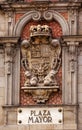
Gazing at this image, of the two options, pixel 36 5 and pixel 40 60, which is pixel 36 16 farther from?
pixel 40 60

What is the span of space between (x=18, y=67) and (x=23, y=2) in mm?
1562

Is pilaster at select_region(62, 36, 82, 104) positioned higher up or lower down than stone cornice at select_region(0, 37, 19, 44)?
lower down

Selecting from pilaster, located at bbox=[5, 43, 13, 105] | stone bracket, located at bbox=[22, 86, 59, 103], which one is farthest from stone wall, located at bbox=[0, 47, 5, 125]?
stone bracket, located at bbox=[22, 86, 59, 103]

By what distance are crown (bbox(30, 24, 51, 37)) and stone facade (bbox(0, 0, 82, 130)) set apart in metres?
0.17

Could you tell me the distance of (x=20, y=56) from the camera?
1708 centimetres

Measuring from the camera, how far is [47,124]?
54.6ft

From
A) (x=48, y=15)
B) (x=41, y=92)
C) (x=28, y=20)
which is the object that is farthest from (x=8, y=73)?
(x=48, y=15)

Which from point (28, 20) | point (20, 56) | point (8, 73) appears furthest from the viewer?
point (28, 20)

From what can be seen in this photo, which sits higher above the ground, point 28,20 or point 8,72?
point 28,20

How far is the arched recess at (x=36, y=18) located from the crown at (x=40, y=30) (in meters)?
0.22

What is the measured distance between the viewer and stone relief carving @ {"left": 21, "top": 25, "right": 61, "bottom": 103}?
1678 centimetres

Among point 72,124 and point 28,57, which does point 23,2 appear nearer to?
point 28,57

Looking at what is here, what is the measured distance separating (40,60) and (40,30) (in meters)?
0.70

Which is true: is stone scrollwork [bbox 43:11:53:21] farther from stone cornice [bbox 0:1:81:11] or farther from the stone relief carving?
the stone relief carving
